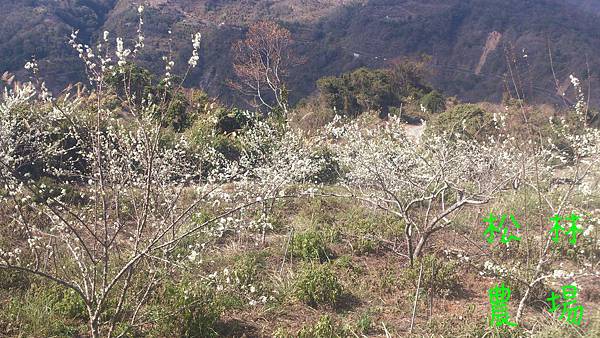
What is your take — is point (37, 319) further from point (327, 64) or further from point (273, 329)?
point (327, 64)

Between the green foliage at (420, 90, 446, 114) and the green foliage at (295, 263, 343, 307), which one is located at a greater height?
the green foliage at (295, 263, 343, 307)

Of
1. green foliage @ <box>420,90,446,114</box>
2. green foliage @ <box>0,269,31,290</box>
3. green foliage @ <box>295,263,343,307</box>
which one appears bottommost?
green foliage @ <box>420,90,446,114</box>

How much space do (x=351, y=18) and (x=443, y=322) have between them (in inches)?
1968

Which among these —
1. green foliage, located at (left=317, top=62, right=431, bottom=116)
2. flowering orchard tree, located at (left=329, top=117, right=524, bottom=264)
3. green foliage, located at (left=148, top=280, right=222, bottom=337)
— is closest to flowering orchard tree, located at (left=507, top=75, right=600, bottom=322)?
flowering orchard tree, located at (left=329, top=117, right=524, bottom=264)

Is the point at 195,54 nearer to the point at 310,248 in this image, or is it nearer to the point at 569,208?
the point at 310,248

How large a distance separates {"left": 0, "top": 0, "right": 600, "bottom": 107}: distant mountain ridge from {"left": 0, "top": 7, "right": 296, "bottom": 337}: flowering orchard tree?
23358 millimetres

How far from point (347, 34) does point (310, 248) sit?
43.7 metres

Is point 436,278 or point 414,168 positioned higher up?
point 414,168

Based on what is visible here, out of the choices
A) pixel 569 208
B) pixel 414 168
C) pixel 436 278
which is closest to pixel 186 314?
pixel 436 278

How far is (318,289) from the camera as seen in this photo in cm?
462

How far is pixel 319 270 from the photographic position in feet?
15.9

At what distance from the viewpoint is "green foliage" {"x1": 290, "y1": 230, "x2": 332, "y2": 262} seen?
567 centimetres

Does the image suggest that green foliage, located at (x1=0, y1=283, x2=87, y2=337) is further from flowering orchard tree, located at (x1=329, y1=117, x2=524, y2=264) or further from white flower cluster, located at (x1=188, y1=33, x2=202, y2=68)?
flowering orchard tree, located at (x1=329, y1=117, x2=524, y2=264)

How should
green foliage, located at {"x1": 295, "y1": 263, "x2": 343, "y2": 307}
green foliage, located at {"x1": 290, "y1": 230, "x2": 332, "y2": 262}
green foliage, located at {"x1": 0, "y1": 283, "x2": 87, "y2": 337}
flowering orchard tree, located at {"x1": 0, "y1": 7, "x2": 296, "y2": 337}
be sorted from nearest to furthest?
flowering orchard tree, located at {"x1": 0, "y1": 7, "x2": 296, "y2": 337} → green foliage, located at {"x1": 0, "y1": 283, "x2": 87, "y2": 337} → green foliage, located at {"x1": 295, "y1": 263, "x2": 343, "y2": 307} → green foliage, located at {"x1": 290, "y1": 230, "x2": 332, "y2": 262}
